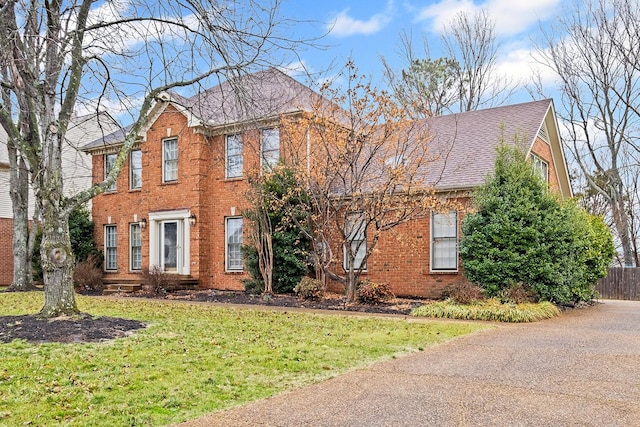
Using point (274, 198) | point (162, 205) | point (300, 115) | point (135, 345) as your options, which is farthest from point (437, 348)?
point (162, 205)

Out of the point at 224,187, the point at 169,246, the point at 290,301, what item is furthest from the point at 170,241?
the point at 290,301

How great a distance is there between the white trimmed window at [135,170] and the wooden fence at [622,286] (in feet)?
58.9

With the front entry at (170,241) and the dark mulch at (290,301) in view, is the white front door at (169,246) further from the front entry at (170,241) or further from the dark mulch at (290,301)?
the dark mulch at (290,301)

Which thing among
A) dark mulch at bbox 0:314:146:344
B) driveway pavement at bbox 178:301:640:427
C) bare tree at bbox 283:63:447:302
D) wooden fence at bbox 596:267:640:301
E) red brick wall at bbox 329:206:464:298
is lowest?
wooden fence at bbox 596:267:640:301

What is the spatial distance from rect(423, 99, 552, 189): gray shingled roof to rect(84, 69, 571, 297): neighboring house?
0.03 meters

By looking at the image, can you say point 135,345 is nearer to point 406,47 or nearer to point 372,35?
point 372,35

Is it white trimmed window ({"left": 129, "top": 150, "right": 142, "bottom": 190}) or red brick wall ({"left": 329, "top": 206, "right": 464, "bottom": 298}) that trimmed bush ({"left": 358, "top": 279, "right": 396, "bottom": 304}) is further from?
white trimmed window ({"left": 129, "top": 150, "right": 142, "bottom": 190})

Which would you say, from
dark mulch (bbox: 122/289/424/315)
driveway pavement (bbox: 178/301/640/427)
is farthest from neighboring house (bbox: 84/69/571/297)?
driveway pavement (bbox: 178/301/640/427)

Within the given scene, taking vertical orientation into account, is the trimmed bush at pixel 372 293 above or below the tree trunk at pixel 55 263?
below

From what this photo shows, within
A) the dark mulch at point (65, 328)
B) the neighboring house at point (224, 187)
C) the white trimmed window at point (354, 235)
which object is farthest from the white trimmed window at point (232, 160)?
the dark mulch at point (65, 328)

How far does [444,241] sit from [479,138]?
3.73 metres

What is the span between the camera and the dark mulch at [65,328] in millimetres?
8691

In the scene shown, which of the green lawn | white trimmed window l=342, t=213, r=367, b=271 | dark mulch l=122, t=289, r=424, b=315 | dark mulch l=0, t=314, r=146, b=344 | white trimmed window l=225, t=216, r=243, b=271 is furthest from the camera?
white trimmed window l=225, t=216, r=243, b=271

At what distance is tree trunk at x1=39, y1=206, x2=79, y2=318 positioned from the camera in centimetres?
1034
